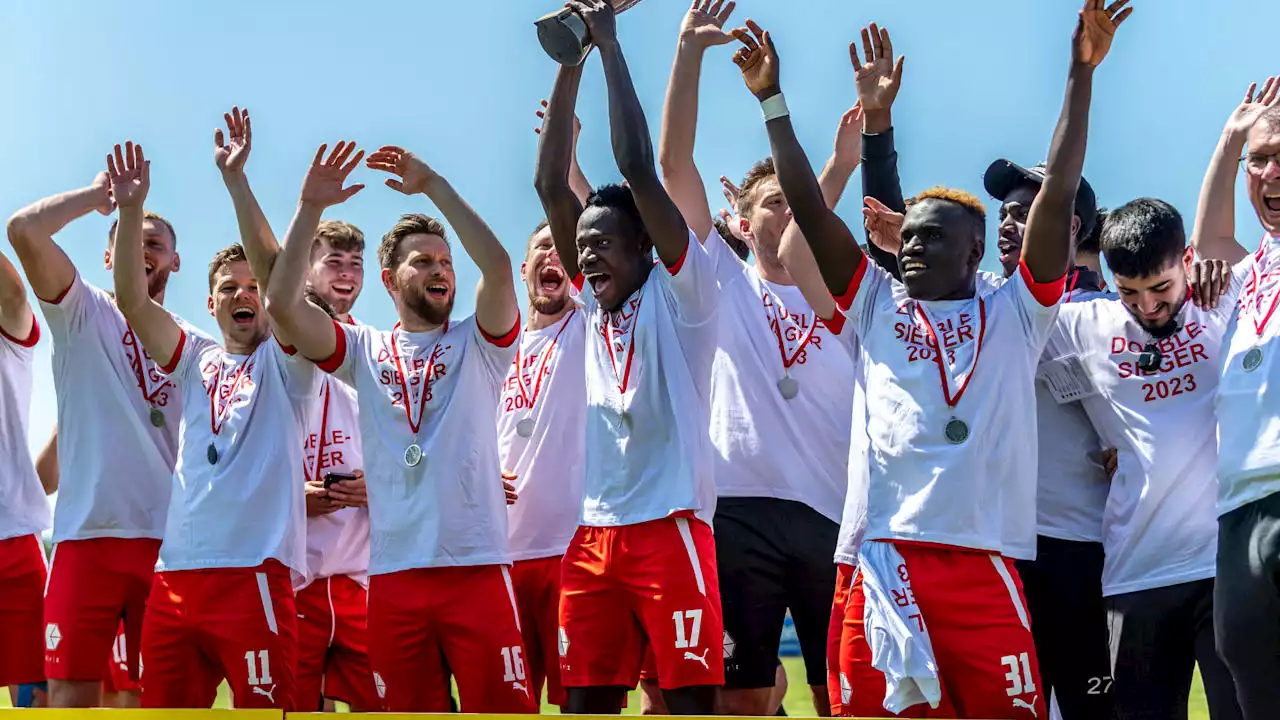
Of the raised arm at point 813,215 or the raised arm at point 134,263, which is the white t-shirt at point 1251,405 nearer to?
the raised arm at point 813,215

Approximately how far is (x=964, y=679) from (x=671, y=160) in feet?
7.46

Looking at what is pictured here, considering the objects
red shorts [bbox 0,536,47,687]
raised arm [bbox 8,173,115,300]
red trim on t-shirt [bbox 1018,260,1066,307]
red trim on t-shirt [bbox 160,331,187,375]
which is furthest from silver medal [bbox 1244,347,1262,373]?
red shorts [bbox 0,536,47,687]

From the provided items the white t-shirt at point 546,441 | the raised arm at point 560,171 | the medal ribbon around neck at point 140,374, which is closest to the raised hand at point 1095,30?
the raised arm at point 560,171

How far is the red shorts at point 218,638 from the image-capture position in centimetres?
554

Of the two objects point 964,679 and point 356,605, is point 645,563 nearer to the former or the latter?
point 964,679

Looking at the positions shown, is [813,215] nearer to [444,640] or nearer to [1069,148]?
[1069,148]

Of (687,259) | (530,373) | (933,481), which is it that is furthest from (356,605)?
(933,481)

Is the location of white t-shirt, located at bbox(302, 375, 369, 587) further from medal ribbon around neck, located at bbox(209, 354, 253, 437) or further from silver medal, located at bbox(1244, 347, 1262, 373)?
silver medal, located at bbox(1244, 347, 1262, 373)

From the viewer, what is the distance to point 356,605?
21.0ft

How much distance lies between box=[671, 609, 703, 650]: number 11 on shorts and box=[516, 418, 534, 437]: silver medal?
1567 mm

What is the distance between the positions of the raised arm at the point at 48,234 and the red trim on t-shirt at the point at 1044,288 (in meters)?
4.01

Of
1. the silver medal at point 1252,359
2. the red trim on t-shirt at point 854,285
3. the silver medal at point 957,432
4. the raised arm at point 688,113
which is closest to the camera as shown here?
the silver medal at point 1252,359

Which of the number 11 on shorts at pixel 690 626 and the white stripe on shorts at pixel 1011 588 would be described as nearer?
the white stripe on shorts at pixel 1011 588

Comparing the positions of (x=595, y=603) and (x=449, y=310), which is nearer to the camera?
(x=595, y=603)
